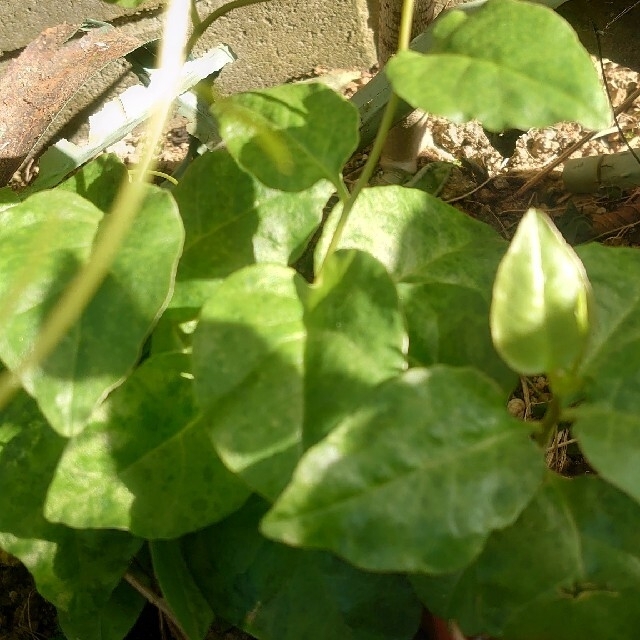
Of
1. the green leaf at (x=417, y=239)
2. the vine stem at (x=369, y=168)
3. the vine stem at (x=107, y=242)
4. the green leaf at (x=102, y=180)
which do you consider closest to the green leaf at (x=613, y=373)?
the green leaf at (x=417, y=239)

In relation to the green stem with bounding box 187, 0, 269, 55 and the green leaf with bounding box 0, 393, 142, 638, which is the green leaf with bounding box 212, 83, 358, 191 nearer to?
the green stem with bounding box 187, 0, 269, 55

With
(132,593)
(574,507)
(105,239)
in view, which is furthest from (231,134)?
(132,593)

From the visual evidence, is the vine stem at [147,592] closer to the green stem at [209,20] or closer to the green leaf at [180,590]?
the green leaf at [180,590]

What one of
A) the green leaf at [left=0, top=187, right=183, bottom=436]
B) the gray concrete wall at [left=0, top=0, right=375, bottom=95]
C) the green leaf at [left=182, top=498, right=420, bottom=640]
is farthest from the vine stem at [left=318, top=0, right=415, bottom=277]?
the gray concrete wall at [left=0, top=0, right=375, bottom=95]

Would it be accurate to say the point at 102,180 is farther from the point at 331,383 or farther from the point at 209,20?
the point at 331,383

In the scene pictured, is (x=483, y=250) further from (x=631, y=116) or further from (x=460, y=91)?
(x=631, y=116)

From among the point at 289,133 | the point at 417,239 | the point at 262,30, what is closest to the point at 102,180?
the point at 289,133
